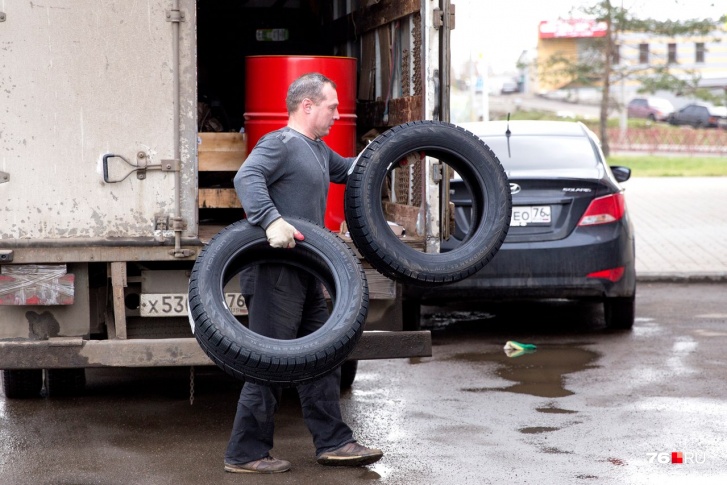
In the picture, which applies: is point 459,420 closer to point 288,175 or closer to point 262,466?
point 262,466

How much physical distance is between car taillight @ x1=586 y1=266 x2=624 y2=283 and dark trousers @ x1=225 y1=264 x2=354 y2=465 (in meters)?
3.71

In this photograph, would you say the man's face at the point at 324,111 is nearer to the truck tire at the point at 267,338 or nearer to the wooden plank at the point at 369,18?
the truck tire at the point at 267,338

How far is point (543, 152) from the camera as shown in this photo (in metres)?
9.48

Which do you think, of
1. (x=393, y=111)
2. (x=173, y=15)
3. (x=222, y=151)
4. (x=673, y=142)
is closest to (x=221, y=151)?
(x=222, y=151)

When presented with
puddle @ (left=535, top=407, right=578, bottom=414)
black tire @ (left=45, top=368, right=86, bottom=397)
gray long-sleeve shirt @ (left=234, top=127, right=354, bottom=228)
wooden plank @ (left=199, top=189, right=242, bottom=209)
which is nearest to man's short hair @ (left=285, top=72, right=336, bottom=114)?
Result: gray long-sleeve shirt @ (left=234, top=127, right=354, bottom=228)

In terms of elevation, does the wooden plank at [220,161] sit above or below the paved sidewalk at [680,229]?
above

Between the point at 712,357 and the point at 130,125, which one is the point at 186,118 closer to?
the point at 130,125

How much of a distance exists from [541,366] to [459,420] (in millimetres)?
1735

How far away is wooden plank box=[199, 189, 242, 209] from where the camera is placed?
7.31 metres

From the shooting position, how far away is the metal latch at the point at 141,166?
230 inches

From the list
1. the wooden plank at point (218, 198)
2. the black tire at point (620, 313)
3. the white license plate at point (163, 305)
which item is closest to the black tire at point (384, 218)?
the white license plate at point (163, 305)

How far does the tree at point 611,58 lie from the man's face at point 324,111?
96.4 ft

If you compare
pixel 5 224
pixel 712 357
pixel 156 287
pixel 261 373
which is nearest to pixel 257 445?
pixel 261 373

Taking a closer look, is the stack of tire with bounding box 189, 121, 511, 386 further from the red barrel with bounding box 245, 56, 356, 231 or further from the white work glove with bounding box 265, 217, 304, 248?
the red barrel with bounding box 245, 56, 356, 231
